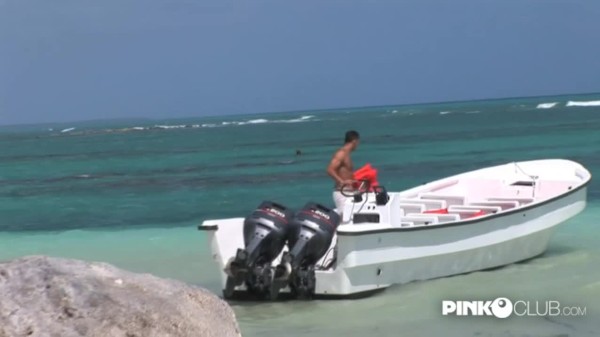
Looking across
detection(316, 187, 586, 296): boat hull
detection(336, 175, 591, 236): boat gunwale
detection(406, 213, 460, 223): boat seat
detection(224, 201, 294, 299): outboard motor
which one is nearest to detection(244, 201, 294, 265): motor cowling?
detection(224, 201, 294, 299): outboard motor

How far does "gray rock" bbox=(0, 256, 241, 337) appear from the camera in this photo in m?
3.25

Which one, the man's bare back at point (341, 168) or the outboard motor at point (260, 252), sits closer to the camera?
the outboard motor at point (260, 252)

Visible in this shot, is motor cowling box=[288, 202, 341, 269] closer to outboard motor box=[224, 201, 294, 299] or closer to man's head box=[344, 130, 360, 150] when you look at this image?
outboard motor box=[224, 201, 294, 299]

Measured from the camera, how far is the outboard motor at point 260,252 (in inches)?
359

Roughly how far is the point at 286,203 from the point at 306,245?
40.9ft

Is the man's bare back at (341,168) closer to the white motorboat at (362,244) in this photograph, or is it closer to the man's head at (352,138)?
the man's head at (352,138)

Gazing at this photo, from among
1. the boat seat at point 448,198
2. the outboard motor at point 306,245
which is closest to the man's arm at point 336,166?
Result: the outboard motor at point 306,245

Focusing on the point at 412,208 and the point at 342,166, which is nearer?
the point at 342,166

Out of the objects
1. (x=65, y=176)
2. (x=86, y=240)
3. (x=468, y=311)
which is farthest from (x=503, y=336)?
(x=65, y=176)

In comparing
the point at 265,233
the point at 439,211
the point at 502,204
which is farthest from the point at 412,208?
the point at 265,233

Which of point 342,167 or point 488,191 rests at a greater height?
point 342,167

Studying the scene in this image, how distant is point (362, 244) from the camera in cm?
902

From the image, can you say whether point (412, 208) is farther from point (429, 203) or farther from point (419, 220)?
point (419, 220)

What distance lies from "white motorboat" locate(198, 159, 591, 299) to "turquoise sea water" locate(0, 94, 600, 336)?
17cm
